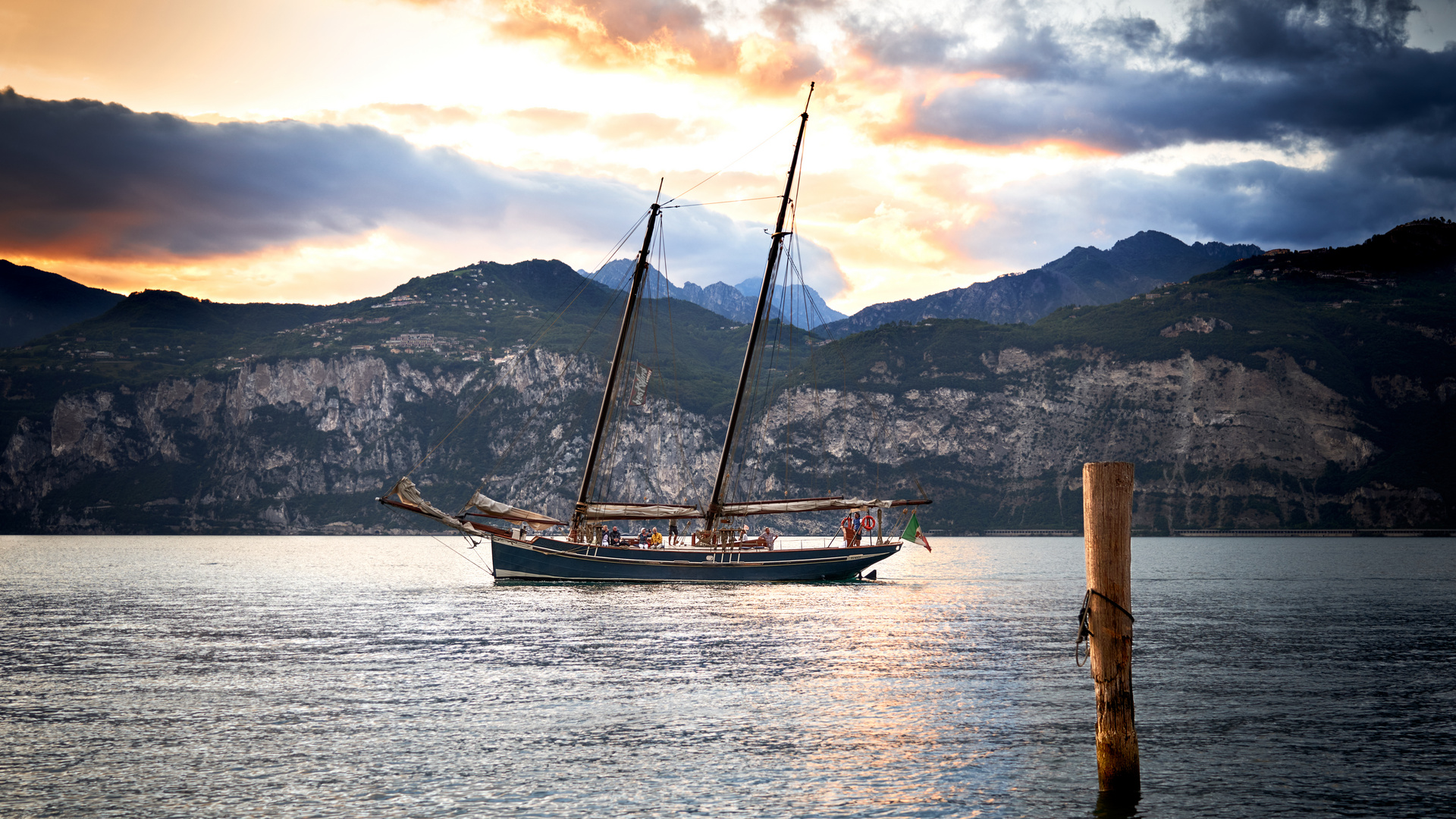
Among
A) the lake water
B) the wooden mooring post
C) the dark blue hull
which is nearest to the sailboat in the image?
the dark blue hull

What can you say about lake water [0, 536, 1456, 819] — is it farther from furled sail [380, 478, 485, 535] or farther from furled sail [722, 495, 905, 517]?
furled sail [722, 495, 905, 517]

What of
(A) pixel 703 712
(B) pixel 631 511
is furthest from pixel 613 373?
(A) pixel 703 712

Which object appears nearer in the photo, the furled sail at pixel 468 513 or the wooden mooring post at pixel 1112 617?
the wooden mooring post at pixel 1112 617

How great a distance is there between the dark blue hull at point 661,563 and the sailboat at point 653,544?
0.27 feet

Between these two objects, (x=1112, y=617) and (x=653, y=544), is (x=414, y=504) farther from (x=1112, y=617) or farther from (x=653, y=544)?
(x=1112, y=617)

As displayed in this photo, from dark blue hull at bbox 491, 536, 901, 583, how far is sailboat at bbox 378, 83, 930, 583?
3.2 inches

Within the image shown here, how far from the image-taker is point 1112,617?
63.4ft

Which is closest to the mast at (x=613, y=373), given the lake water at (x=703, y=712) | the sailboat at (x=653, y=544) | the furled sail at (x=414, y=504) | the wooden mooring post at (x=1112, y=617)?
the sailboat at (x=653, y=544)

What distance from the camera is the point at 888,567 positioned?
130250 mm

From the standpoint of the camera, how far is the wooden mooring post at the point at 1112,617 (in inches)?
750

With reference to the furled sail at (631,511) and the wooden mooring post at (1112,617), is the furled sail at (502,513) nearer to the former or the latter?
the furled sail at (631,511)

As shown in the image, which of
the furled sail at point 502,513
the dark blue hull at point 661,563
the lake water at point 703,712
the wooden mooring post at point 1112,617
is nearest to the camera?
the wooden mooring post at point 1112,617

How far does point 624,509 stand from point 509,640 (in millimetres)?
40254

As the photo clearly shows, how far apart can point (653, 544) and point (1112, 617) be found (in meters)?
68.9
